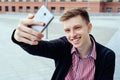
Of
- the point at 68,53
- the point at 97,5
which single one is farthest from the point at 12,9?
the point at 68,53

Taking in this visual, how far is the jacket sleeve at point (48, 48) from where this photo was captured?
2599 mm

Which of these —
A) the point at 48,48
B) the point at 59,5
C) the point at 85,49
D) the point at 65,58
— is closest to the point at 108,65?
the point at 85,49

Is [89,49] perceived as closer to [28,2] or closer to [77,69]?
[77,69]

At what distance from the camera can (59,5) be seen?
4797 cm

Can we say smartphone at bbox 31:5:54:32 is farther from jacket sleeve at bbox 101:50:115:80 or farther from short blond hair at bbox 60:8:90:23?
jacket sleeve at bbox 101:50:115:80

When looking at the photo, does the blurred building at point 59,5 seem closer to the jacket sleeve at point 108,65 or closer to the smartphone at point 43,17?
the jacket sleeve at point 108,65

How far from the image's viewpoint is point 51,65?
7.14 meters

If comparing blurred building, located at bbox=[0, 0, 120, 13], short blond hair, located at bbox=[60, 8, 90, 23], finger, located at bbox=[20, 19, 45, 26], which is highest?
short blond hair, located at bbox=[60, 8, 90, 23]

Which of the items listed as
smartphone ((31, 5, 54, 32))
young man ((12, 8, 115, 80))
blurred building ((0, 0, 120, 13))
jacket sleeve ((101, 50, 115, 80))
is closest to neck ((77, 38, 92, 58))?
young man ((12, 8, 115, 80))

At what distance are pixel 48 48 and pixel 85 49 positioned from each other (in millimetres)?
317

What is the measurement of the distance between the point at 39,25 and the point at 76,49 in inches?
23.2

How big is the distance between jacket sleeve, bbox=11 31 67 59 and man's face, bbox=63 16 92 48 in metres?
0.20

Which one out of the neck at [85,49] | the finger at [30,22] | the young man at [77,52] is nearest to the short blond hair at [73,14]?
the young man at [77,52]

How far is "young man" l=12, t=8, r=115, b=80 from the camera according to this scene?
103 inches
